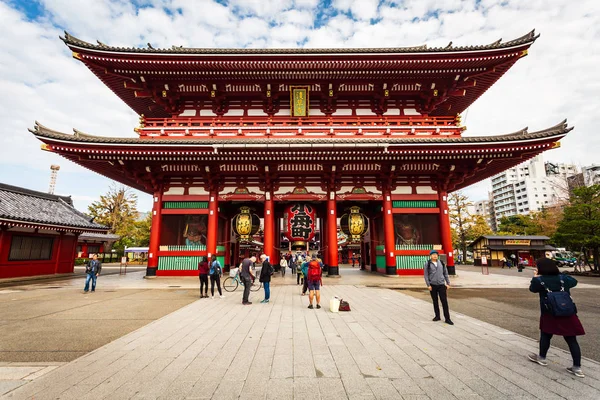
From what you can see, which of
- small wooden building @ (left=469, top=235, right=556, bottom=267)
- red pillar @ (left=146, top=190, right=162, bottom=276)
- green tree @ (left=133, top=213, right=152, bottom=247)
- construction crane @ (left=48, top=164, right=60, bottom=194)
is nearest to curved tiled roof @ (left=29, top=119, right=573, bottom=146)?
red pillar @ (left=146, top=190, right=162, bottom=276)

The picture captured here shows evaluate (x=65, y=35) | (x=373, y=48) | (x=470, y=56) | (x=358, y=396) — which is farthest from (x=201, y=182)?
(x=470, y=56)

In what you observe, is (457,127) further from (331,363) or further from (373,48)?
(331,363)

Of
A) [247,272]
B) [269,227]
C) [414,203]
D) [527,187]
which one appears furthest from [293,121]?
[527,187]

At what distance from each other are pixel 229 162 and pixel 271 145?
3.21 meters

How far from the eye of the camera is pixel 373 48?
14359 mm

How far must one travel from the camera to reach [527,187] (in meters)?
87.0

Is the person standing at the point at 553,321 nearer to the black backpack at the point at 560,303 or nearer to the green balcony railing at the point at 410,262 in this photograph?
the black backpack at the point at 560,303

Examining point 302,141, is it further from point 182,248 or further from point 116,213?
point 116,213

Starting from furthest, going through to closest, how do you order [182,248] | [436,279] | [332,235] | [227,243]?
[227,243] → [332,235] → [182,248] → [436,279]

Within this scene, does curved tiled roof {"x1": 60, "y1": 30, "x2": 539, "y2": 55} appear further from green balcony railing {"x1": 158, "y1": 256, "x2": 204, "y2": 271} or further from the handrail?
green balcony railing {"x1": 158, "y1": 256, "x2": 204, "y2": 271}

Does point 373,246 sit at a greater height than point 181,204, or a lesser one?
lesser

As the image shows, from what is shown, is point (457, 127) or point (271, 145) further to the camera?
point (457, 127)

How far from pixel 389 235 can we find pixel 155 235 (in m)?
13.6

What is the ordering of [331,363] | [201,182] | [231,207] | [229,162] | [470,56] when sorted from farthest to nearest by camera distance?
1. [231,207]
2. [201,182]
3. [229,162]
4. [470,56]
5. [331,363]
